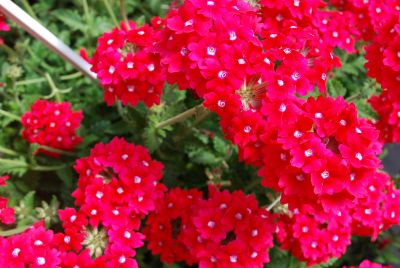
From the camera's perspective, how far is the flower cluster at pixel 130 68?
200cm


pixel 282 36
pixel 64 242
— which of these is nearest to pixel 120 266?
pixel 64 242

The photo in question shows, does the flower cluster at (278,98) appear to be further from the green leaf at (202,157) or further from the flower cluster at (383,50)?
the green leaf at (202,157)

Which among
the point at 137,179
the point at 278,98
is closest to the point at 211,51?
the point at 278,98

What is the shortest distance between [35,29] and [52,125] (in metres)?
0.55

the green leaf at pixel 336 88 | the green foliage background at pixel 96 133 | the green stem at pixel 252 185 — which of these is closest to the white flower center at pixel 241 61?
the green foliage background at pixel 96 133

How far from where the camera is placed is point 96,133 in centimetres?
271

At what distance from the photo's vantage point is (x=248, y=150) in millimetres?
2012

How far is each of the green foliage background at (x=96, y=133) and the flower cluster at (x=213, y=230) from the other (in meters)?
0.29

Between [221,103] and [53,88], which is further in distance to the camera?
[53,88]

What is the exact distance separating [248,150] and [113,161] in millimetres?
590

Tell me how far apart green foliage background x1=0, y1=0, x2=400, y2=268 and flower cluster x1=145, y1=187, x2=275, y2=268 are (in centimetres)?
29

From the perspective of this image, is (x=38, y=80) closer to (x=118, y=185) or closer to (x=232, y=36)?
(x=118, y=185)

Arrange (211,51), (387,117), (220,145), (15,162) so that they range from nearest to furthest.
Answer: (211,51), (387,117), (15,162), (220,145)

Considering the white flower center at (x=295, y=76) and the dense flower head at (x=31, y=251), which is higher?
the white flower center at (x=295, y=76)
